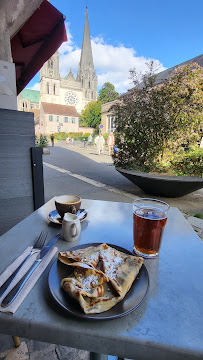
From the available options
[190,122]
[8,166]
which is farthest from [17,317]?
[190,122]

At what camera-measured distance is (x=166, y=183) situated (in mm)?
3576

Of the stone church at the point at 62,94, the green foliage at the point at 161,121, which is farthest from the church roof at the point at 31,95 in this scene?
the green foliage at the point at 161,121

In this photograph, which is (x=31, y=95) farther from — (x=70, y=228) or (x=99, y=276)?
(x=99, y=276)

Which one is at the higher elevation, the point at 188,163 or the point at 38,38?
the point at 38,38

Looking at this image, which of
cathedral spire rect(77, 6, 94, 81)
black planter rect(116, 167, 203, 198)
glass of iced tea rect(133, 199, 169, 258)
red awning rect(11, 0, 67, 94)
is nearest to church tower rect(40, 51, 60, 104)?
cathedral spire rect(77, 6, 94, 81)

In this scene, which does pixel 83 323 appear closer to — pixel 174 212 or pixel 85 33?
pixel 174 212

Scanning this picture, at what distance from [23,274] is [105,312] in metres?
0.31

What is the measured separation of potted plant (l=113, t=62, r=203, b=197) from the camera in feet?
12.7

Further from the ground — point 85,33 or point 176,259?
point 85,33

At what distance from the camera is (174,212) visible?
1.34 meters

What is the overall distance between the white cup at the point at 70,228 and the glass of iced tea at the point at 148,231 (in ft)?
0.91

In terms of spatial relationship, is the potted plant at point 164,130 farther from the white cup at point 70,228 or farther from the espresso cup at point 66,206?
the white cup at point 70,228

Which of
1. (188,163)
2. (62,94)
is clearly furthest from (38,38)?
(62,94)

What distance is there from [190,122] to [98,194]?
2.48m
